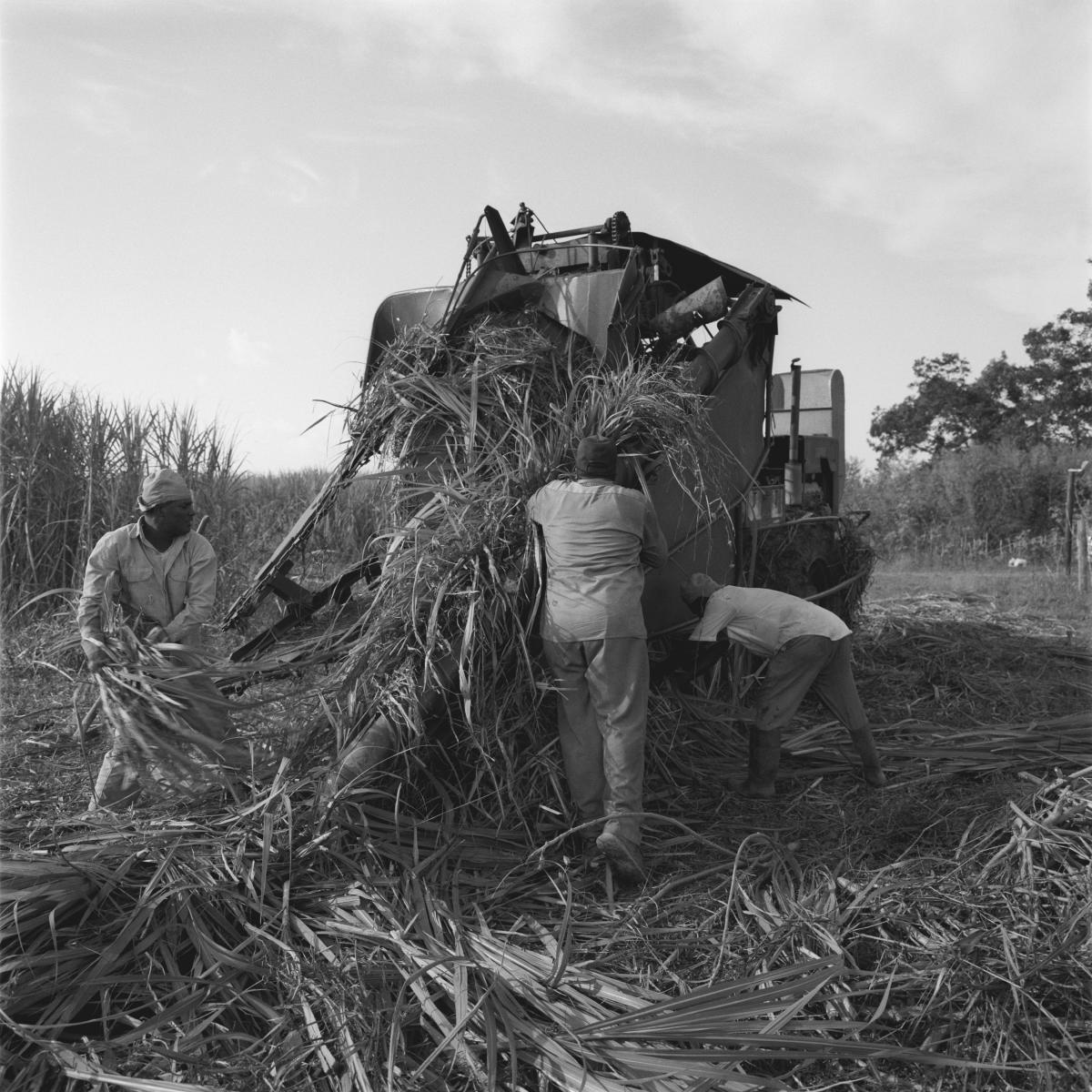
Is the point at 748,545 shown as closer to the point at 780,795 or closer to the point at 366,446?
the point at 780,795

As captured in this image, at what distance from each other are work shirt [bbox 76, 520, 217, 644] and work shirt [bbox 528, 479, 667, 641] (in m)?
1.62

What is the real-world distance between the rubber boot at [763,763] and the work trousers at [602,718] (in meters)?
0.86

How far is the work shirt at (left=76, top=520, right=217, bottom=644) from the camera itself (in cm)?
423

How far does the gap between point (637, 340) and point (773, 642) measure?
1.62 m

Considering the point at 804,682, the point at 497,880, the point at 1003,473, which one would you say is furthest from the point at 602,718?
the point at 1003,473

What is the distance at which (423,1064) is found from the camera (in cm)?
244

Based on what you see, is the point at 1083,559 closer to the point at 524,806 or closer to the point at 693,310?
the point at 693,310

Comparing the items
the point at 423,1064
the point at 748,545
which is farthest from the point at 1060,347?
the point at 423,1064

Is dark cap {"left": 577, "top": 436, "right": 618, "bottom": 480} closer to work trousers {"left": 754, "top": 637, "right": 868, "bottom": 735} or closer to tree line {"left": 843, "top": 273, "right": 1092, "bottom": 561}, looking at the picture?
work trousers {"left": 754, "top": 637, "right": 868, "bottom": 735}

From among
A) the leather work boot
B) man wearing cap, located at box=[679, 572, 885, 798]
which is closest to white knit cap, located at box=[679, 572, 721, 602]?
man wearing cap, located at box=[679, 572, 885, 798]

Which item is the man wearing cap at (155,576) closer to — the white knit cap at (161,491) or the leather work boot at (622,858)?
the white knit cap at (161,491)

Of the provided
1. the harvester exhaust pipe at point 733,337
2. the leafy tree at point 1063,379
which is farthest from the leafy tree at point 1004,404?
the harvester exhaust pipe at point 733,337

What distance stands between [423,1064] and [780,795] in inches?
98.7

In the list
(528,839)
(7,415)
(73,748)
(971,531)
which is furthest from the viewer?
(971,531)
